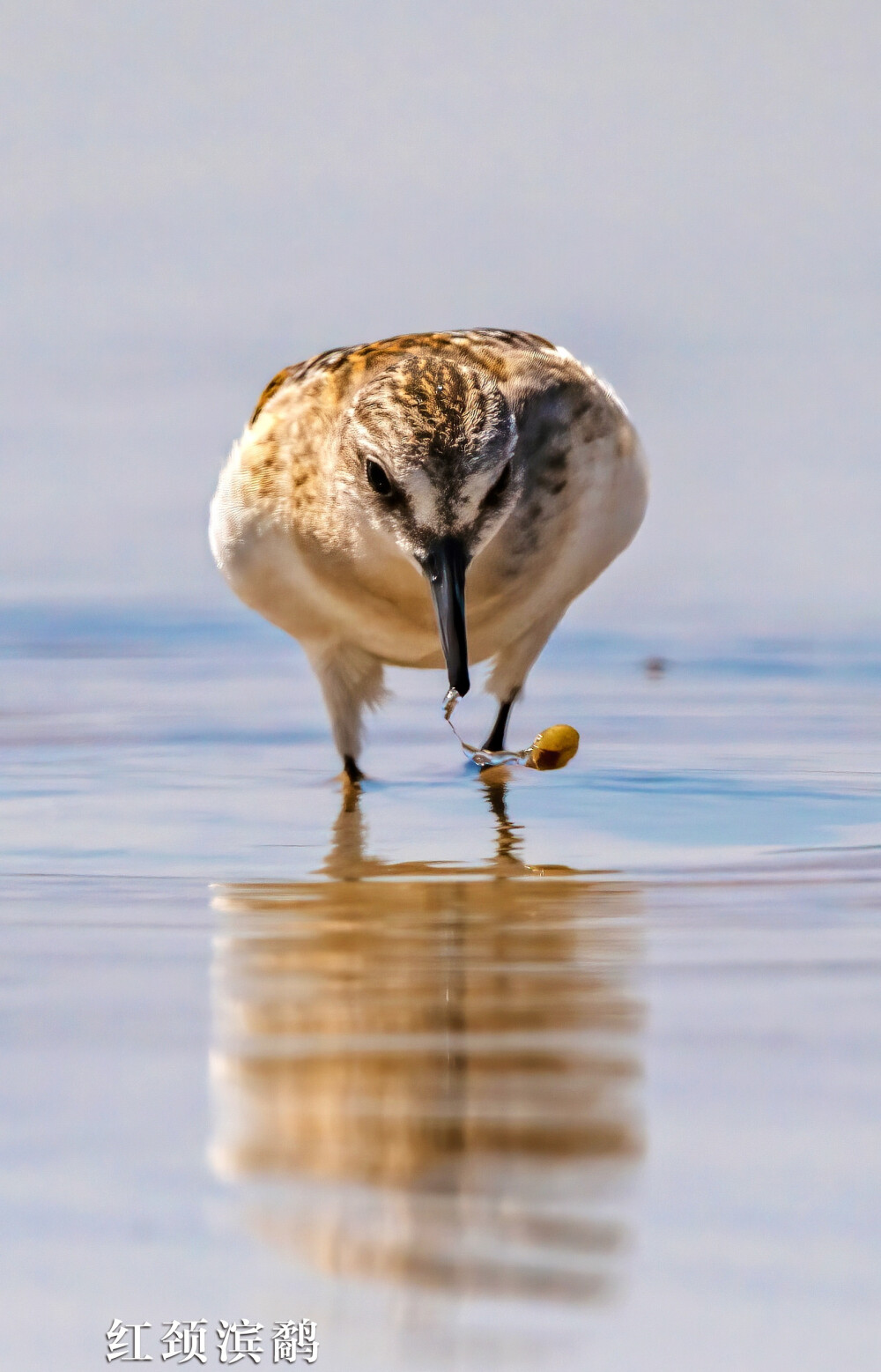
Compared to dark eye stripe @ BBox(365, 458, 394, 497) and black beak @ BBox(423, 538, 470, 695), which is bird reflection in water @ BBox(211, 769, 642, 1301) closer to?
black beak @ BBox(423, 538, 470, 695)

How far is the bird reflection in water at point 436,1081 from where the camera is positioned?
2217 millimetres

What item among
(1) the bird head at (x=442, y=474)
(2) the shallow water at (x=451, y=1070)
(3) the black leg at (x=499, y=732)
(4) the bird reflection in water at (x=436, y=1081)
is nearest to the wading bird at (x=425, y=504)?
(1) the bird head at (x=442, y=474)

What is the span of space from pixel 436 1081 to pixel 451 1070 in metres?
0.06

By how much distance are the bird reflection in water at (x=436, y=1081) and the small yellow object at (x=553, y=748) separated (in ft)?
5.22

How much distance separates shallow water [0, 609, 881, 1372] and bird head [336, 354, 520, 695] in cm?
67

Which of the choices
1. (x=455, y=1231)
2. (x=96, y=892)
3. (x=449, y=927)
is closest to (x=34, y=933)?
(x=96, y=892)

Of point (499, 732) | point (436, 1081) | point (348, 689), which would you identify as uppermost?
point (348, 689)

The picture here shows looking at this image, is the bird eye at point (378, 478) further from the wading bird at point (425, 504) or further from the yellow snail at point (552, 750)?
the yellow snail at point (552, 750)

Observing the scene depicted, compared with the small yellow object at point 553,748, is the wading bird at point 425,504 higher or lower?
higher

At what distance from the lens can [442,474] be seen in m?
5.04

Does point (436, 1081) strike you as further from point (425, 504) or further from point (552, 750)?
point (552, 750)

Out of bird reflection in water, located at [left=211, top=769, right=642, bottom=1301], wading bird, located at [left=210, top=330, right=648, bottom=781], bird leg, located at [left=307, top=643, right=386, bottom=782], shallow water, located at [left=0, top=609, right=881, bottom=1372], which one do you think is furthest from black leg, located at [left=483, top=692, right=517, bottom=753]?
bird reflection in water, located at [left=211, top=769, right=642, bottom=1301]

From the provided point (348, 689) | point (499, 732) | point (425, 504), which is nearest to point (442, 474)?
point (425, 504)

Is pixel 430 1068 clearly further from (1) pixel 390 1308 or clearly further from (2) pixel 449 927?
(2) pixel 449 927
